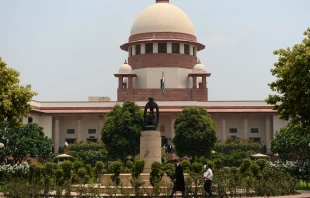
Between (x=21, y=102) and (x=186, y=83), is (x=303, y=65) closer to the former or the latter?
(x=21, y=102)

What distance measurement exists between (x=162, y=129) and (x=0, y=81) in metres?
36.9

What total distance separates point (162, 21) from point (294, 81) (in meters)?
41.8

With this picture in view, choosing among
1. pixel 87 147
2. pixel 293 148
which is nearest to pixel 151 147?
pixel 293 148

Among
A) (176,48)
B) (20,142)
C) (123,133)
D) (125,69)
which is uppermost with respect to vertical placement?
(176,48)

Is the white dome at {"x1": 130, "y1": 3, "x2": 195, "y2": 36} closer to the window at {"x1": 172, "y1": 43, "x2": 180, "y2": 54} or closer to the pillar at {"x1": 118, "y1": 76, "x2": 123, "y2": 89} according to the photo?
the window at {"x1": 172, "y1": 43, "x2": 180, "y2": 54}

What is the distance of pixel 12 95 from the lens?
23.7 metres

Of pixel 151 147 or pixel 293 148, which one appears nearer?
pixel 151 147

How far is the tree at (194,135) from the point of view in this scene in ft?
149

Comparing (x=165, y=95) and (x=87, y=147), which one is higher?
(x=165, y=95)

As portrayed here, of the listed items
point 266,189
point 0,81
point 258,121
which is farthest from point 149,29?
point 266,189

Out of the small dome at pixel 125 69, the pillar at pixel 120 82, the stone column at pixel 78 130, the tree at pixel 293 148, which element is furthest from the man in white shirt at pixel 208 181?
the small dome at pixel 125 69

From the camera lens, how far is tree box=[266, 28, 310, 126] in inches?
837

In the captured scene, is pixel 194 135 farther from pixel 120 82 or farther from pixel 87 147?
pixel 120 82

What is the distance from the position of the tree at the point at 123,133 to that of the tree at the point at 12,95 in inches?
795
